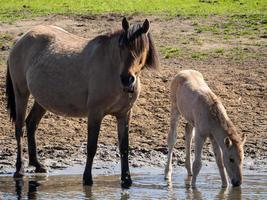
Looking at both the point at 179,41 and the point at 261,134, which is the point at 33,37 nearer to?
the point at 261,134

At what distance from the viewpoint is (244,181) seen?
12719 mm

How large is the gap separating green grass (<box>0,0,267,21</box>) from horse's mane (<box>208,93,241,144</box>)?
8936mm

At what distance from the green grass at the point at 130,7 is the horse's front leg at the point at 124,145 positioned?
27.2 ft

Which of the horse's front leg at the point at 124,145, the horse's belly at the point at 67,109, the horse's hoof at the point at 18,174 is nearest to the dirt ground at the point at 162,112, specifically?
the horse's hoof at the point at 18,174

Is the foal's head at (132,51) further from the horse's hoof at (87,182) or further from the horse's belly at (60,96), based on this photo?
the horse's hoof at (87,182)

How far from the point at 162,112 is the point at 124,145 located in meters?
2.74

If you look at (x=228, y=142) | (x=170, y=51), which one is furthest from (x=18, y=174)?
(x=170, y=51)

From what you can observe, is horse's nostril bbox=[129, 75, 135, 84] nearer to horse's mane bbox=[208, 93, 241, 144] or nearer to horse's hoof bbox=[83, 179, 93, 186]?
horse's mane bbox=[208, 93, 241, 144]

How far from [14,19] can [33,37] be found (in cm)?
686

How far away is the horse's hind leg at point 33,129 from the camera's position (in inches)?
520

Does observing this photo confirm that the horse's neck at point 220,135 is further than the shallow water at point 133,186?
Yes

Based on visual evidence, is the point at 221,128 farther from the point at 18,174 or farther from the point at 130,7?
the point at 130,7

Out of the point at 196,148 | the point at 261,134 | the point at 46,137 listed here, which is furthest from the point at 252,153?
the point at 46,137

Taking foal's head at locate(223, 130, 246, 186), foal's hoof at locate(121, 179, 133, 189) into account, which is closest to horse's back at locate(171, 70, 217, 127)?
foal's head at locate(223, 130, 246, 186)
